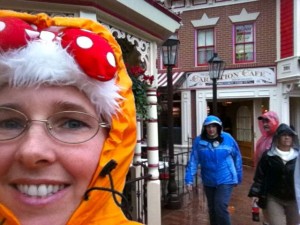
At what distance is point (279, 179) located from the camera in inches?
172

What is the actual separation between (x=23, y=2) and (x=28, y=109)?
214 centimetres

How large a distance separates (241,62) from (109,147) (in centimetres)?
1255

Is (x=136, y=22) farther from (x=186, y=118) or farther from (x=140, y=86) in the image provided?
(x=186, y=118)

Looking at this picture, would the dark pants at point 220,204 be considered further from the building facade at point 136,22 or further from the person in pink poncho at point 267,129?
the building facade at point 136,22

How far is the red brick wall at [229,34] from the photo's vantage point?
41.7 ft

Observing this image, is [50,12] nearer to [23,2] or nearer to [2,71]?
[23,2]

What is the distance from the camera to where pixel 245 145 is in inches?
553

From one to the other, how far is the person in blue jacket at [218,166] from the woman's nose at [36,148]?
4023mm

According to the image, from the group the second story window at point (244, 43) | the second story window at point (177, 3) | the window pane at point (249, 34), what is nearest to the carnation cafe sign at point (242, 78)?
the second story window at point (244, 43)

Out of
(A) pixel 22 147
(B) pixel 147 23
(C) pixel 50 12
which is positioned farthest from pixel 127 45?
(A) pixel 22 147

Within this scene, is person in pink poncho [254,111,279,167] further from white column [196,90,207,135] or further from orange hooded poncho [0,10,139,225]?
white column [196,90,207,135]

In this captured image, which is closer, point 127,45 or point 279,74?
point 127,45

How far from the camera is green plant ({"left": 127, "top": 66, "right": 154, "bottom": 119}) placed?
4375 mm

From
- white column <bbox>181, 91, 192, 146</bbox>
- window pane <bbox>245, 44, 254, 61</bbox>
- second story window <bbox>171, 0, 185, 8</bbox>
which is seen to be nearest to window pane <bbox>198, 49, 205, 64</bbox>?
white column <bbox>181, 91, 192, 146</bbox>
